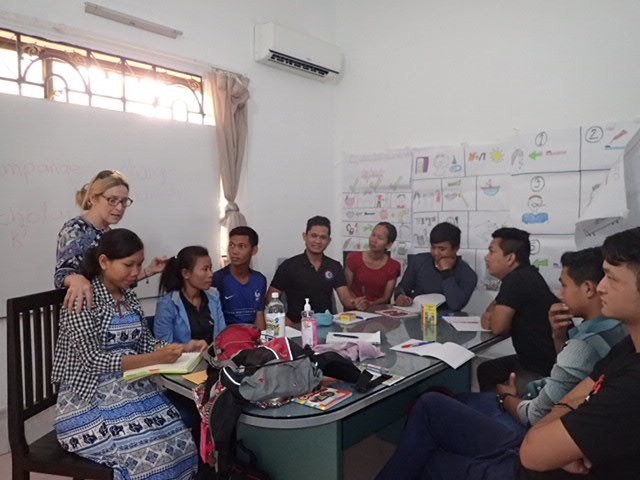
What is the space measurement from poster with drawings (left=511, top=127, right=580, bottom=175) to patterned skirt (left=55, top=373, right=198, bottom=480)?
9.04ft

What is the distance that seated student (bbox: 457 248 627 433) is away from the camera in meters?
1.50

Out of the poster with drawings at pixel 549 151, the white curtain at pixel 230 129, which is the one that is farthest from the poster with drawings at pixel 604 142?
the white curtain at pixel 230 129

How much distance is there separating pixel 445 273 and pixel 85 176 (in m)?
2.31

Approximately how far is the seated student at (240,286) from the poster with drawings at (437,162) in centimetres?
174

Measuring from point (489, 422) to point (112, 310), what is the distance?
1.40 metres

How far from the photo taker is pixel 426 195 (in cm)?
384

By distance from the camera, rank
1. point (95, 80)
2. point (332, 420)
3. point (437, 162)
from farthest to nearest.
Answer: point (437, 162) → point (95, 80) → point (332, 420)

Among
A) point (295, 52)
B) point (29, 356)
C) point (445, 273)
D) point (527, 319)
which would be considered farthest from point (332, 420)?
point (295, 52)

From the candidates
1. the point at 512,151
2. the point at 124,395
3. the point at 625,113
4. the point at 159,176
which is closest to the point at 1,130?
the point at 159,176

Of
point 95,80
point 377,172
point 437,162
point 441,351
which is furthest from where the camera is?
point 377,172

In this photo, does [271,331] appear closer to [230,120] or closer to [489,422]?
[489,422]

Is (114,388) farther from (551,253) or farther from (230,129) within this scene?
(551,253)

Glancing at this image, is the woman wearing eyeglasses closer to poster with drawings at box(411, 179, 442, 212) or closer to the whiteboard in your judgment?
the whiteboard

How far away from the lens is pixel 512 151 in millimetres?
3377
